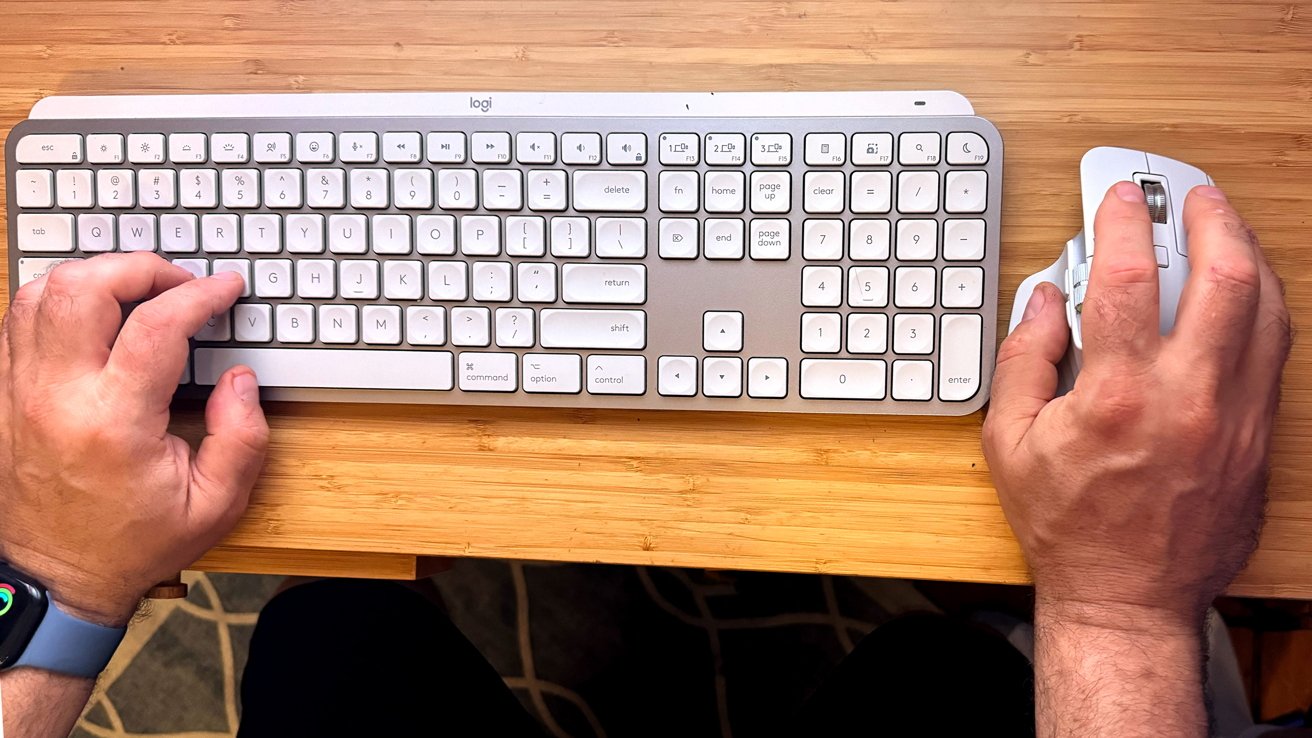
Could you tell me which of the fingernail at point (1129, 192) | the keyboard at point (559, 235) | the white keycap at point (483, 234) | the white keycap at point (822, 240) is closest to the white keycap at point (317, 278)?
the keyboard at point (559, 235)

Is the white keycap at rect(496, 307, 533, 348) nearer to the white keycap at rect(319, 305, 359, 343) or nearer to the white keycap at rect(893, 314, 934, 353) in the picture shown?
the white keycap at rect(319, 305, 359, 343)

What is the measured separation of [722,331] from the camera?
602mm

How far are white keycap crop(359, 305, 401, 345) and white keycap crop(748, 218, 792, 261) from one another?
0.91ft

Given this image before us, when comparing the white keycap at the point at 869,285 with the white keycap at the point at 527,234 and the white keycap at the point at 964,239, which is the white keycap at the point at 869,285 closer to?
the white keycap at the point at 964,239

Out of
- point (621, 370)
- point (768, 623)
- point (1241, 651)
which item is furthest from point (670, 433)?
point (1241, 651)

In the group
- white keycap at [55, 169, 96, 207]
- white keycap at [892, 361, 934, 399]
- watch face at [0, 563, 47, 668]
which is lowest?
watch face at [0, 563, 47, 668]

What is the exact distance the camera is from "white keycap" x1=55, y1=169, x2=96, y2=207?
619 millimetres

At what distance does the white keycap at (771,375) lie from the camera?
0.60 m

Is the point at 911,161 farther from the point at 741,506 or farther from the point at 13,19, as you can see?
the point at 13,19

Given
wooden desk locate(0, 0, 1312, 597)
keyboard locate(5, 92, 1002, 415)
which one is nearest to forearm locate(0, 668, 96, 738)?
wooden desk locate(0, 0, 1312, 597)

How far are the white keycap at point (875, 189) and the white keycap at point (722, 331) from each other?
124 millimetres

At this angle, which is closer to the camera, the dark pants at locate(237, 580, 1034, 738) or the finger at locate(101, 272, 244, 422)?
the finger at locate(101, 272, 244, 422)

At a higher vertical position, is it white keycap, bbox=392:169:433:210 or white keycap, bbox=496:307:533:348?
white keycap, bbox=392:169:433:210

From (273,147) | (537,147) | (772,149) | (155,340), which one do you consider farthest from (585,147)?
(155,340)
